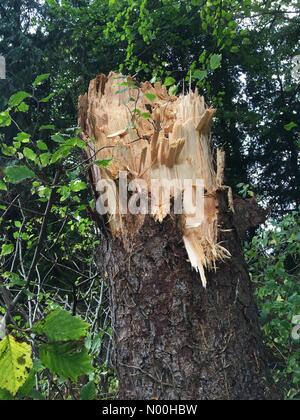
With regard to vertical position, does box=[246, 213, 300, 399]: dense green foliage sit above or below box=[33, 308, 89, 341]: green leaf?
below

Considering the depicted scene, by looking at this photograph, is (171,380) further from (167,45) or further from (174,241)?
(167,45)

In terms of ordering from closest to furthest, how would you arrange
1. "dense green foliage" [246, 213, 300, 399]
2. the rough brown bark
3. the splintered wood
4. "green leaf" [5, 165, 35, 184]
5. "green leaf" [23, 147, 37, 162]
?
1. "green leaf" [5, 165, 35, 184]
2. "green leaf" [23, 147, 37, 162]
3. the rough brown bark
4. the splintered wood
5. "dense green foliage" [246, 213, 300, 399]

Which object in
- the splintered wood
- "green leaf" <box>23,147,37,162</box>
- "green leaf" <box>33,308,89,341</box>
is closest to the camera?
"green leaf" <box>33,308,89,341</box>

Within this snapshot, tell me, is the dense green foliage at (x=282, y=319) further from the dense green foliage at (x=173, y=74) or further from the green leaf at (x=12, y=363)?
the green leaf at (x=12, y=363)

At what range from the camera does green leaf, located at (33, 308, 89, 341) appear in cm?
66

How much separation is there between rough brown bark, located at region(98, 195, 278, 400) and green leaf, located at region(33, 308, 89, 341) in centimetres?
109

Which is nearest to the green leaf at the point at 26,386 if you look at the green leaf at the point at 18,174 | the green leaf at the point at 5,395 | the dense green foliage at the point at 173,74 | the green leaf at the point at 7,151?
the green leaf at the point at 5,395

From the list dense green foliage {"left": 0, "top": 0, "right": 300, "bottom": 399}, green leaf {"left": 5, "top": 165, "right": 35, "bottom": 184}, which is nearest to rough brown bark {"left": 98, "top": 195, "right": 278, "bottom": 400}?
green leaf {"left": 5, "top": 165, "right": 35, "bottom": 184}

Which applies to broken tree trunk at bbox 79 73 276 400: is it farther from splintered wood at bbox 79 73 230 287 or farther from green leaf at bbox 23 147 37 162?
green leaf at bbox 23 147 37 162

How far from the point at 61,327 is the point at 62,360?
0.16 ft

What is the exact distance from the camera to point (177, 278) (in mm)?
1788

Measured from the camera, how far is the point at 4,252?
5.45 feet

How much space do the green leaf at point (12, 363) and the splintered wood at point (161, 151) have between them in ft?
3.79

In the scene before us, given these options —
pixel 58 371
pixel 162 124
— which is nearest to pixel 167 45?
pixel 162 124
